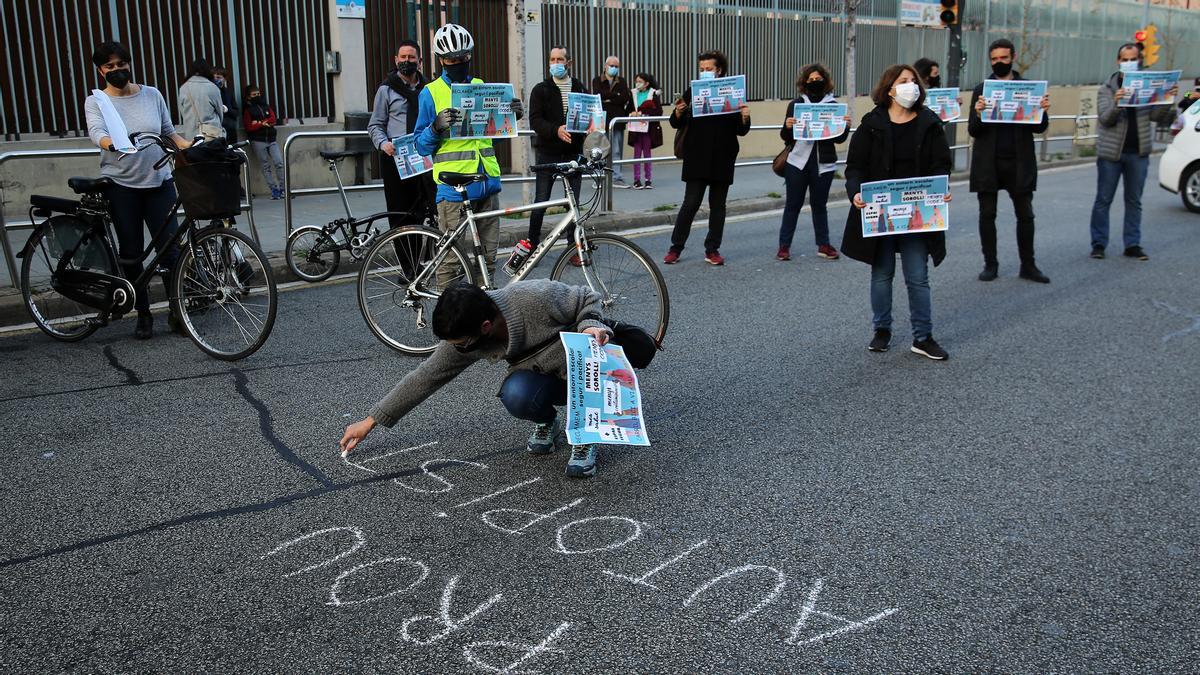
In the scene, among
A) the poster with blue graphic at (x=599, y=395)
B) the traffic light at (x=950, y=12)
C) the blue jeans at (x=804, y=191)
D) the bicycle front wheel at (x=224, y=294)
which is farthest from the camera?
the traffic light at (x=950, y=12)

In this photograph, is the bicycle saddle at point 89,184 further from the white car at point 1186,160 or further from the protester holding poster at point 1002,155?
the white car at point 1186,160

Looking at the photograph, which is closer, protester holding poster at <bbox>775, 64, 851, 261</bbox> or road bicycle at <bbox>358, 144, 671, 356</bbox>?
road bicycle at <bbox>358, 144, 671, 356</bbox>

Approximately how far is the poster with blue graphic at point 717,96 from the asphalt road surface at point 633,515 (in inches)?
130

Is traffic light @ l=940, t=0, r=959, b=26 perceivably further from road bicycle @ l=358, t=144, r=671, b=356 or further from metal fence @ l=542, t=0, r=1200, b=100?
road bicycle @ l=358, t=144, r=671, b=356

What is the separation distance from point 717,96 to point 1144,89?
380 cm

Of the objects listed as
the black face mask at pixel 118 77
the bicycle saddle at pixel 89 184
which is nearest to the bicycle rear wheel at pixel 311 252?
the bicycle saddle at pixel 89 184

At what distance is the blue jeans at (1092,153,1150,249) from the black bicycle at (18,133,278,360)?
7.46 metres

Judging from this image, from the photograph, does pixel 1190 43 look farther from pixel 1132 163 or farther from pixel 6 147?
pixel 6 147

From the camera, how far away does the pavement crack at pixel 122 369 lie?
6.34m

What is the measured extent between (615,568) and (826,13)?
2451cm

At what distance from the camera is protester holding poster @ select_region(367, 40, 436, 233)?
9109 mm

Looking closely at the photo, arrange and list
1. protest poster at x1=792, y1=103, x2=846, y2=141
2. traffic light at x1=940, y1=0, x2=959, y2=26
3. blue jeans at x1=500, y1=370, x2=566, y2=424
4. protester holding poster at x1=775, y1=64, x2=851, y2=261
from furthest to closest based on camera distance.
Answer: traffic light at x1=940, y1=0, x2=959, y2=26 < protester holding poster at x1=775, y1=64, x2=851, y2=261 < protest poster at x1=792, y1=103, x2=846, y2=141 < blue jeans at x1=500, y1=370, x2=566, y2=424

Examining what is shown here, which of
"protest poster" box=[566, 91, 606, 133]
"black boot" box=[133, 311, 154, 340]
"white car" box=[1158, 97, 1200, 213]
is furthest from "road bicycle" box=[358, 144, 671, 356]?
"white car" box=[1158, 97, 1200, 213]

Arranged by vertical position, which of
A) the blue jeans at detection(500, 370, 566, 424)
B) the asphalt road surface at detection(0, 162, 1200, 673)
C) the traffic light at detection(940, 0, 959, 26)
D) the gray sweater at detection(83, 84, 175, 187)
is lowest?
the asphalt road surface at detection(0, 162, 1200, 673)
